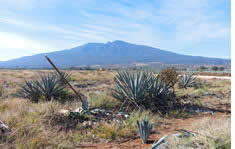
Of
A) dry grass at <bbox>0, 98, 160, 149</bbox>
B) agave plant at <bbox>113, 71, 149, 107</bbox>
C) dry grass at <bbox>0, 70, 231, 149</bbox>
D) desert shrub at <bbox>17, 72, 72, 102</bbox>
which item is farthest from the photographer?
desert shrub at <bbox>17, 72, 72, 102</bbox>

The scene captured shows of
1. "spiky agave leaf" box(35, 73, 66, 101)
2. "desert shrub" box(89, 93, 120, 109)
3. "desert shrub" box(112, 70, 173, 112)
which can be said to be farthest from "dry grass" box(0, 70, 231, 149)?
"spiky agave leaf" box(35, 73, 66, 101)

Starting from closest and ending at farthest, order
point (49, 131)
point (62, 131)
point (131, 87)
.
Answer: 1. point (49, 131)
2. point (62, 131)
3. point (131, 87)

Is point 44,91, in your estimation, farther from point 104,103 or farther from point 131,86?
point 131,86

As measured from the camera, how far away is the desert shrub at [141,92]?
621 cm

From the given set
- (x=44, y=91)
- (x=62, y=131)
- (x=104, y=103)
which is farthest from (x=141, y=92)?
(x=44, y=91)

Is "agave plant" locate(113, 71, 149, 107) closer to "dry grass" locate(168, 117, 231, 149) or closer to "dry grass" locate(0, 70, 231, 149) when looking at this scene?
"dry grass" locate(0, 70, 231, 149)

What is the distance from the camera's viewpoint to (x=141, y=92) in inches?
243

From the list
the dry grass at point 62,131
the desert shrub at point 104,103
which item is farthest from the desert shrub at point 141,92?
the dry grass at point 62,131

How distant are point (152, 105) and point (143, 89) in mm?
674

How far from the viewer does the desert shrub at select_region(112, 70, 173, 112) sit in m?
6.21

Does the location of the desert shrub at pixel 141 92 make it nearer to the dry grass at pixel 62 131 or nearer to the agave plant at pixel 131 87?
the agave plant at pixel 131 87

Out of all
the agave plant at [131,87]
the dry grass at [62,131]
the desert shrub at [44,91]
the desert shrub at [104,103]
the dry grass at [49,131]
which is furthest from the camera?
the desert shrub at [44,91]

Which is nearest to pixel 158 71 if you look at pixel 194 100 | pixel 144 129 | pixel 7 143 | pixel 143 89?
pixel 143 89

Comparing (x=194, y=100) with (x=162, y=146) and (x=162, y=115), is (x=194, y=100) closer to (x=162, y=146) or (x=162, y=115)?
(x=162, y=115)
